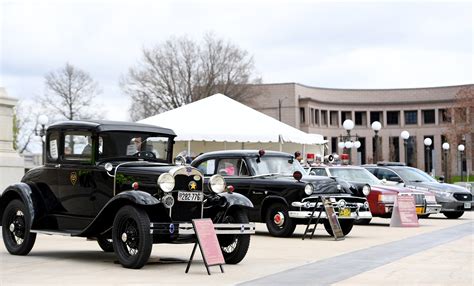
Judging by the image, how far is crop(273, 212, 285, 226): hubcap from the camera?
56.0 feet

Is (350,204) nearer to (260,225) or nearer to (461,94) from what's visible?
(260,225)

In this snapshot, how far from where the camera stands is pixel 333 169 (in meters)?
22.4

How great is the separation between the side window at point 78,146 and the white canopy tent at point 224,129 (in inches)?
567

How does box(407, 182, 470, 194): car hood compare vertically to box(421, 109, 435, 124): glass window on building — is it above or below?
below

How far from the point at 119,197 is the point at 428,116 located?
96355 millimetres

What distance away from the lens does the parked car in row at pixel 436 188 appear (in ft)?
81.4

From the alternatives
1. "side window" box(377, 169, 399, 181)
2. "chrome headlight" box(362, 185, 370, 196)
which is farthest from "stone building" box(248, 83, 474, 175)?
"chrome headlight" box(362, 185, 370, 196)

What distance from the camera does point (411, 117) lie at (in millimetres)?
104812

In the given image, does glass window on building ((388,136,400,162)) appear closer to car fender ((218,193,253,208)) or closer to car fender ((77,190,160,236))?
car fender ((218,193,253,208))

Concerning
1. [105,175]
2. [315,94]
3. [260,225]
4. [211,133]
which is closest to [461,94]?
[315,94]

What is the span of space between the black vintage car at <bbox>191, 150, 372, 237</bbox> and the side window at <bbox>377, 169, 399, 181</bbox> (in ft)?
24.3

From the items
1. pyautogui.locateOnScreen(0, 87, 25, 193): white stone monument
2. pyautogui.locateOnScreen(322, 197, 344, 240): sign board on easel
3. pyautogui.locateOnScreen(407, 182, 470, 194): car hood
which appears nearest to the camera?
pyautogui.locateOnScreen(322, 197, 344, 240): sign board on easel

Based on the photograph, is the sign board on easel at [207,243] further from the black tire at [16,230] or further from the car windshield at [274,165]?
the car windshield at [274,165]

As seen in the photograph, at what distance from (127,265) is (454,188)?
16.5m
